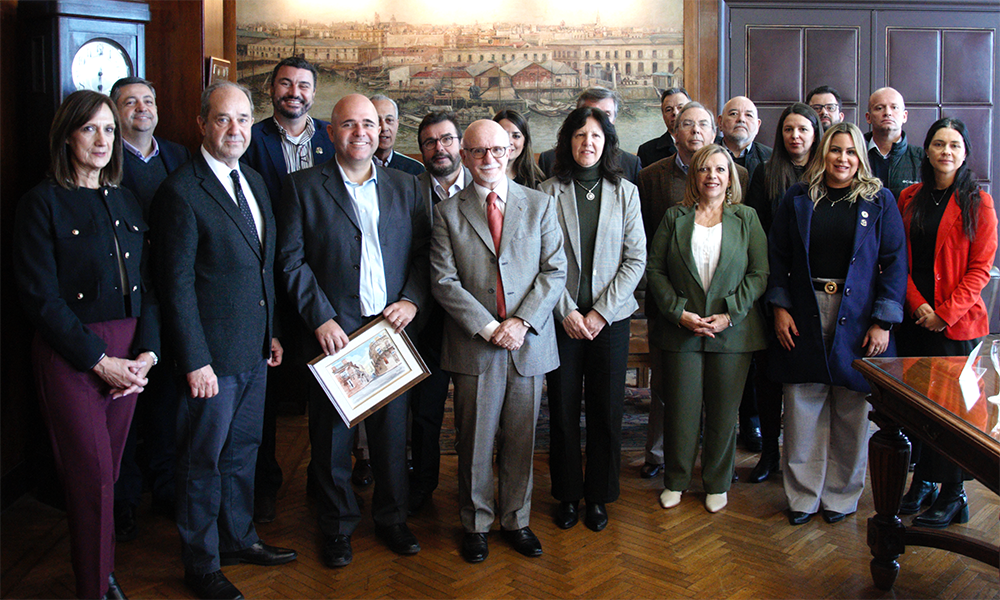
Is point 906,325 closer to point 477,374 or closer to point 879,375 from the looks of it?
point 879,375

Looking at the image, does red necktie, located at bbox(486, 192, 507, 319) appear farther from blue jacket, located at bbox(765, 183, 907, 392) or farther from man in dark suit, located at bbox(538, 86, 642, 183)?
blue jacket, located at bbox(765, 183, 907, 392)

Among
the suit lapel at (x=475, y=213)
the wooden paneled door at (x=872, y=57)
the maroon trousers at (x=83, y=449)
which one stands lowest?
the maroon trousers at (x=83, y=449)

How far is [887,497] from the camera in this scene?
2840 mm

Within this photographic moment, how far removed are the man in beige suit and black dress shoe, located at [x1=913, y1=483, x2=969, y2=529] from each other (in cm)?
120

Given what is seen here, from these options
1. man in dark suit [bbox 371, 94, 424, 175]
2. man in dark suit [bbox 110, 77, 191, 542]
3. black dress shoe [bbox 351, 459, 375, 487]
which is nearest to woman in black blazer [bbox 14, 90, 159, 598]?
man in dark suit [bbox 110, 77, 191, 542]

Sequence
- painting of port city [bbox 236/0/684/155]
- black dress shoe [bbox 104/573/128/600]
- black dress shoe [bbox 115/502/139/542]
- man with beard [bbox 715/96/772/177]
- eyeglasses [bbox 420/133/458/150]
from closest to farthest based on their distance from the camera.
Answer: black dress shoe [bbox 104/573/128/600] < black dress shoe [bbox 115/502/139/542] < eyeglasses [bbox 420/133/458/150] < man with beard [bbox 715/96/772/177] < painting of port city [bbox 236/0/684/155]

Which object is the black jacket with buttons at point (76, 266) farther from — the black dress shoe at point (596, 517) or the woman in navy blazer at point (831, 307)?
the woman in navy blazer at point (831, 307)

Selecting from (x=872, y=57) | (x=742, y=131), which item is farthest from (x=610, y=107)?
(x=872, y=57)

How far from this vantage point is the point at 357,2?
6641 mm

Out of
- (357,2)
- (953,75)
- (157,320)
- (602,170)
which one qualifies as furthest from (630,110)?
(157,320)

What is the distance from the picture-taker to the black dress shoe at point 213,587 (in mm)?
2709

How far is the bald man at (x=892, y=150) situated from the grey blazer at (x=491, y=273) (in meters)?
2.10

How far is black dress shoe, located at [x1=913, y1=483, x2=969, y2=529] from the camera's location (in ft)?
10.8

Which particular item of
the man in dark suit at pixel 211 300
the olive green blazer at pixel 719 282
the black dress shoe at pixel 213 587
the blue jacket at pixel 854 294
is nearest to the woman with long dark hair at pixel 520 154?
the olive green blazer at pixel 719 282
